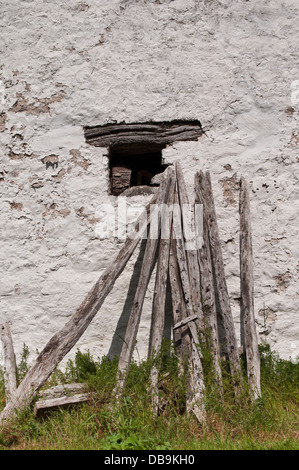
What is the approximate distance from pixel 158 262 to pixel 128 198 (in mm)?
623

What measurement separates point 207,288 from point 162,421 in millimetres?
1001

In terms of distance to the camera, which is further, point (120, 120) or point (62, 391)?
point (120, 120)

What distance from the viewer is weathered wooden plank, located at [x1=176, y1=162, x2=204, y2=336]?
311cm

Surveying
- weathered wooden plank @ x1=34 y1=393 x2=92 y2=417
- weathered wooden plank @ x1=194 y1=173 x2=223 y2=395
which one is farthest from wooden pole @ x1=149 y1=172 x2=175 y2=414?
weathered wooden plank @ x1=34 y1=393 x2=92 y2=417

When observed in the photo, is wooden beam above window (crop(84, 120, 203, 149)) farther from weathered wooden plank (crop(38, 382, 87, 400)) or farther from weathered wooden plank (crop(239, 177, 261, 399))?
weathered wooden plank (crop(38, 382, 87, 400))

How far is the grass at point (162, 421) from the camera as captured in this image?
8.18 feet

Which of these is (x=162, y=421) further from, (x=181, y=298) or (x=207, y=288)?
(x=207, y=288)

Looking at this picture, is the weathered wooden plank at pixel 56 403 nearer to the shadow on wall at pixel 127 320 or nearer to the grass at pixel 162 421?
the grass at pixel 162 421

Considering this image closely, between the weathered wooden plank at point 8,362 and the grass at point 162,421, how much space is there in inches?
4.0

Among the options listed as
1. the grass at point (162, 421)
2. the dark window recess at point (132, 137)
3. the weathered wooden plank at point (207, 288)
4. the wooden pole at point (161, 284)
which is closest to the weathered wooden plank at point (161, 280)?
the wooden pole at point (161, 284)

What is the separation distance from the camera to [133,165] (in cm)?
378

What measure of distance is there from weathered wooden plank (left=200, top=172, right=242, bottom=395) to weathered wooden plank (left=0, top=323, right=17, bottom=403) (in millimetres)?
1652

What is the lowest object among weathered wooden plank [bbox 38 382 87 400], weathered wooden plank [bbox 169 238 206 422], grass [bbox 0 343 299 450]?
grass [bbox 0 343 299 450]

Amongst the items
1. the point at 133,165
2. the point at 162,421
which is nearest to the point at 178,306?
the point at 162,421
